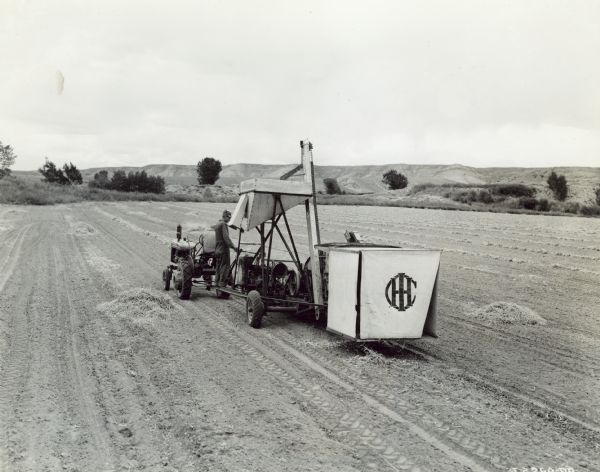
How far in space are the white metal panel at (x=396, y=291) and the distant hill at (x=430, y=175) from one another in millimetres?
60596

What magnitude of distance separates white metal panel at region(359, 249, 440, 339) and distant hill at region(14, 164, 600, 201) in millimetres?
60596

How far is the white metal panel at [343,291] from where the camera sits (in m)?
8.50

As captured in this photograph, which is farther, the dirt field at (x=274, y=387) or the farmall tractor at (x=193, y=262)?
the farmall tractor at (x=193, y=262)

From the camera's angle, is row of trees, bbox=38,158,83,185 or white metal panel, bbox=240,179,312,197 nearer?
white metal panel, bbox=240,179,312,197

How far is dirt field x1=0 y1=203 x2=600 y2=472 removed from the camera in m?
5.40

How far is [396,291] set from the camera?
335 inches

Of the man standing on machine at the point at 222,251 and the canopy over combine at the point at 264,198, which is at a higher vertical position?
the canopy over combine at the point at 264,198

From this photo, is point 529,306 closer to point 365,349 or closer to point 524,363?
point 524,363

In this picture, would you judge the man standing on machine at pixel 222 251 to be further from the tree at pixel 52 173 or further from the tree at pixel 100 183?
the tree at pixel 52 173

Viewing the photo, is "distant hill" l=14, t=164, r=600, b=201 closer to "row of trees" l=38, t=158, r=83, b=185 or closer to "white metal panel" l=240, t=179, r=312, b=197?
"row of trees" l=38, t=158, r=83, b=185

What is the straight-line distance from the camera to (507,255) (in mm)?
22938

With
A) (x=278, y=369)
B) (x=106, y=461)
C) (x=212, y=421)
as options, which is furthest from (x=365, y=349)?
(x=106, y=461)

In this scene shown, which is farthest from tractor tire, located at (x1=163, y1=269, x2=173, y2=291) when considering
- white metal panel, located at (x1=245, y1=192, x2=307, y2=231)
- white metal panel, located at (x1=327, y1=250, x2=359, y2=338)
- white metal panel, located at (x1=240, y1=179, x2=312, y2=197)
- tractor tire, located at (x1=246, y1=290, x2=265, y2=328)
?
white metal panel, located at (x1=327, y1=250, x2=359, y2=338)

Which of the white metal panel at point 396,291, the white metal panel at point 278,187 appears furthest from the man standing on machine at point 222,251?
the white metal panel at point 396,291
